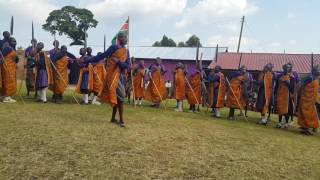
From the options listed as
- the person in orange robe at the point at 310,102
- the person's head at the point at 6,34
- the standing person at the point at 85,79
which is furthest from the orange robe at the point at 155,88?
the person's head at the point at 6,34

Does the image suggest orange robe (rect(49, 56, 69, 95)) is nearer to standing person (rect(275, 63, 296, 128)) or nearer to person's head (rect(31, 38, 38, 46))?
person's head (rect(31, 38, 38, 46))

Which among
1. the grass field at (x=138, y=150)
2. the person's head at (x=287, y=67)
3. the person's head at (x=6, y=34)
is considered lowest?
the grass field at (x=138, y=150)

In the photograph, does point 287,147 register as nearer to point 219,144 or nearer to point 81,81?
point 219,144

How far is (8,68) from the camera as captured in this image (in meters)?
13.1

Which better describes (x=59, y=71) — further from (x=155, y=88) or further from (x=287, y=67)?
(x=287, y=67)

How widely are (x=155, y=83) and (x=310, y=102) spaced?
20.7ft

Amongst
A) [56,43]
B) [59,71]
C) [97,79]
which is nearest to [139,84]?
[97,79]

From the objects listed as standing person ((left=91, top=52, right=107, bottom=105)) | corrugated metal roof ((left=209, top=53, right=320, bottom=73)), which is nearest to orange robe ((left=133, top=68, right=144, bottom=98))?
standing person ((left=91, top=52, right=107, bottom=105))

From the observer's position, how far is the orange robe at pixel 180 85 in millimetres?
16484

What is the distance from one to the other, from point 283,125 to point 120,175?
29.1 feet

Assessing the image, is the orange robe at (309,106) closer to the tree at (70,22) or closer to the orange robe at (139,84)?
the orange robe at (139,84)

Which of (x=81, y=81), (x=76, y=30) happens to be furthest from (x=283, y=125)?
(x=76, y=30)

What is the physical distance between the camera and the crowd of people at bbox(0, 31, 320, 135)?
10.7 metres

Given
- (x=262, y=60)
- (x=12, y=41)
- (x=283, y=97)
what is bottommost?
(x=283, y=97)
